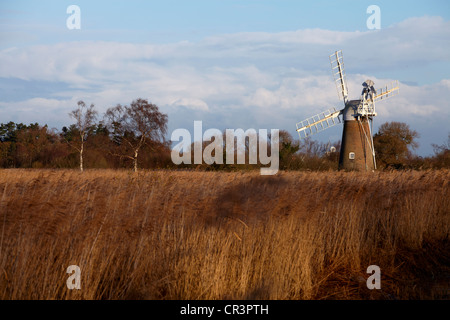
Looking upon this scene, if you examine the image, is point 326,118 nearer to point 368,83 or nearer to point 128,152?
point 368,83

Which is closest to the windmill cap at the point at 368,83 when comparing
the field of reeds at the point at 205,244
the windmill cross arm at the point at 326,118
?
the windmill cross arm at the point at 326,118

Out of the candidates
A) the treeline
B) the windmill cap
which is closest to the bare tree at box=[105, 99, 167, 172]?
the treeline

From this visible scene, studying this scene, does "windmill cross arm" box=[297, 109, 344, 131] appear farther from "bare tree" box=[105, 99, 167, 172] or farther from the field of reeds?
the field of reeds

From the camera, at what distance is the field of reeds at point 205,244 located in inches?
197

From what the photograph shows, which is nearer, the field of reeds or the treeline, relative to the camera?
the field of reeds

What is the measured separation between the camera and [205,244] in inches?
227

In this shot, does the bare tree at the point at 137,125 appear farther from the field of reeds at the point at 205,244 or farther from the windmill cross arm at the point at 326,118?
the field of reeds at the point at 205,244

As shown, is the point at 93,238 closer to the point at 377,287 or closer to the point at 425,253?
the point at 377,287

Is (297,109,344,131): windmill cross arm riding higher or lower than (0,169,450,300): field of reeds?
higher

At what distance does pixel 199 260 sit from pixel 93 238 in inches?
47.6

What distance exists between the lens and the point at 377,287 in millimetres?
6523

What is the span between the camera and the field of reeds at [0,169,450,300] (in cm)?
499

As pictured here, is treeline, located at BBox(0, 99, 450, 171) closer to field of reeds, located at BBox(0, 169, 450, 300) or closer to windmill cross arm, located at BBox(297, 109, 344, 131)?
windmill cross arm, located at BBox(297, 109, 344, 131)
